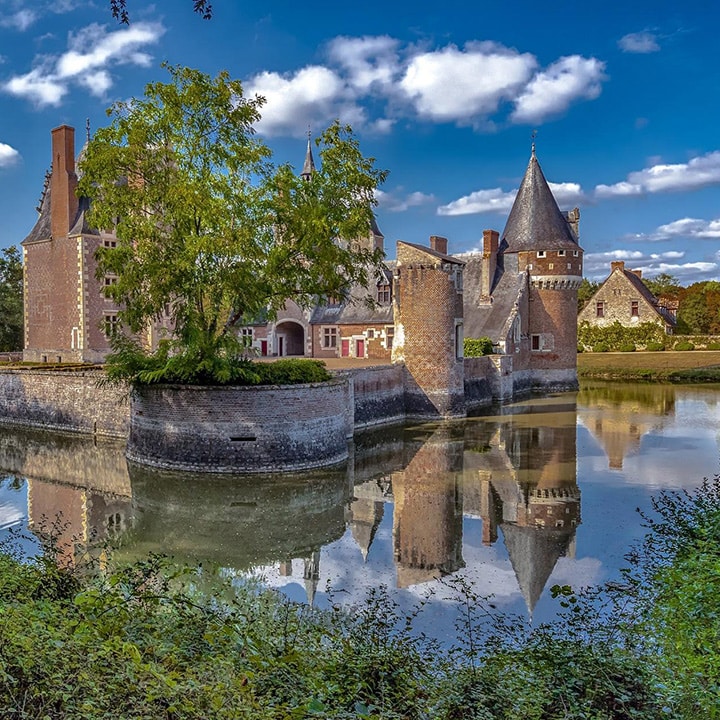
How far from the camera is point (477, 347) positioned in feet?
87.4

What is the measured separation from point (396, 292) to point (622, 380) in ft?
64.6

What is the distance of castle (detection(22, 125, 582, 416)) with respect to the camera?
2123 cm

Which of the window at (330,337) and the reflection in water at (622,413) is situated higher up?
the window at (330,337)

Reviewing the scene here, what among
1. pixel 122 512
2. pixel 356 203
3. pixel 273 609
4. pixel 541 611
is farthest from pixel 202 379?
pixel 541 611

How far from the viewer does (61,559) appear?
26.5ft

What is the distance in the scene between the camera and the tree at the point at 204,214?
1320 cm

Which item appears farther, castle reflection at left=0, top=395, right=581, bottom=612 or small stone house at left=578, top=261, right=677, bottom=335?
small stone house at left=578, top=261, right=677, bottom=335

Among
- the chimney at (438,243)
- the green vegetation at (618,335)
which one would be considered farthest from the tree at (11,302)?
the green vegetation at (618,335)

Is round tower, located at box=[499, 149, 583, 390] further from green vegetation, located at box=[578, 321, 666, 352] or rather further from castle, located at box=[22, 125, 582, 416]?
green vegetation, located at box=[578, 321, 666, 352]

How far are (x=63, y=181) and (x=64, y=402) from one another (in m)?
12.3

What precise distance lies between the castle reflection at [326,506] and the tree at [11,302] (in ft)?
62.2

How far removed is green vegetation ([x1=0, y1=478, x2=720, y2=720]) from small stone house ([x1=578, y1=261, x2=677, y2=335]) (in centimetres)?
4022

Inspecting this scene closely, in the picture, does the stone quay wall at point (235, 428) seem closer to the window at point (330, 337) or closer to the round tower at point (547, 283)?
the window at point (330, 337)

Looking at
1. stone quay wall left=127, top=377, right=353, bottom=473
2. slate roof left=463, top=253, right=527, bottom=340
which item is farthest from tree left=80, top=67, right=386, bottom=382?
slate roof left=463, top=253, right=527, bottom=340
